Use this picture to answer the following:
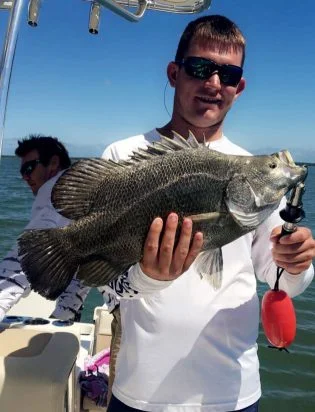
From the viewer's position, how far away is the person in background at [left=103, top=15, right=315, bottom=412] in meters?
2.00

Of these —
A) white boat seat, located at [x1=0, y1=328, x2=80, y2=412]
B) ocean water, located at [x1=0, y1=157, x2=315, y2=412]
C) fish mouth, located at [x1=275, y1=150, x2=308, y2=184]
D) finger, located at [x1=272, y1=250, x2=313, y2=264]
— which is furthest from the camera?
ocean water, located at [x1=0, y1=157, x2=315, y2=412]

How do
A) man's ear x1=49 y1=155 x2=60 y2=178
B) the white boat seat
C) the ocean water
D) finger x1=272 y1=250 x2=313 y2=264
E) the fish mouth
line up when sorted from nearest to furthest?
the fish mouth → finger x1=272 y1=250 x2=313 y2=264 → the white boat seat → man's ear x1=49 y1=155 x2=60 y2=178 → the ocean water

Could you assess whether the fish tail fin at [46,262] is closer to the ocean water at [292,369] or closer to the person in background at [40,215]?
the person in background at [40,215]

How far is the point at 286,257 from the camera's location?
76.6 inches

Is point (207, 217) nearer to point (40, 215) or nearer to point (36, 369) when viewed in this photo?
point (36, 369)

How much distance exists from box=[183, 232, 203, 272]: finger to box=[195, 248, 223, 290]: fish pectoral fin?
8 cm

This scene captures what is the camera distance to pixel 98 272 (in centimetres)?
176

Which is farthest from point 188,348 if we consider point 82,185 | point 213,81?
point 213,81

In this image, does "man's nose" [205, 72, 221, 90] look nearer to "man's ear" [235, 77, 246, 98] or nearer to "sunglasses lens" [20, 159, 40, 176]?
"man's ear" [235, 77, 246, 98]

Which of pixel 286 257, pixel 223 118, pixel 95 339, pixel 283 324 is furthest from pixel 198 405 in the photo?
pixel 95 339

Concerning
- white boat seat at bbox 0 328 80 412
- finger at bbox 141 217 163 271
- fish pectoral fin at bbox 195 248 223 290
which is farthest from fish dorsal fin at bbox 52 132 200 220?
white boat seat at bbox 0 328 80 412

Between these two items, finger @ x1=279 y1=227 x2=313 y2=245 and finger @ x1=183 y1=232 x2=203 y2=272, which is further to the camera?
finger @ x1=279 y1=227 x2=313 y2=245

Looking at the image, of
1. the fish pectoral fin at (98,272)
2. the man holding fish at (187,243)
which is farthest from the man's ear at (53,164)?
the fish pectoral fin at (98,272)

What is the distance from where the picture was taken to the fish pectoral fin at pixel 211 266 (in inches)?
73.0
